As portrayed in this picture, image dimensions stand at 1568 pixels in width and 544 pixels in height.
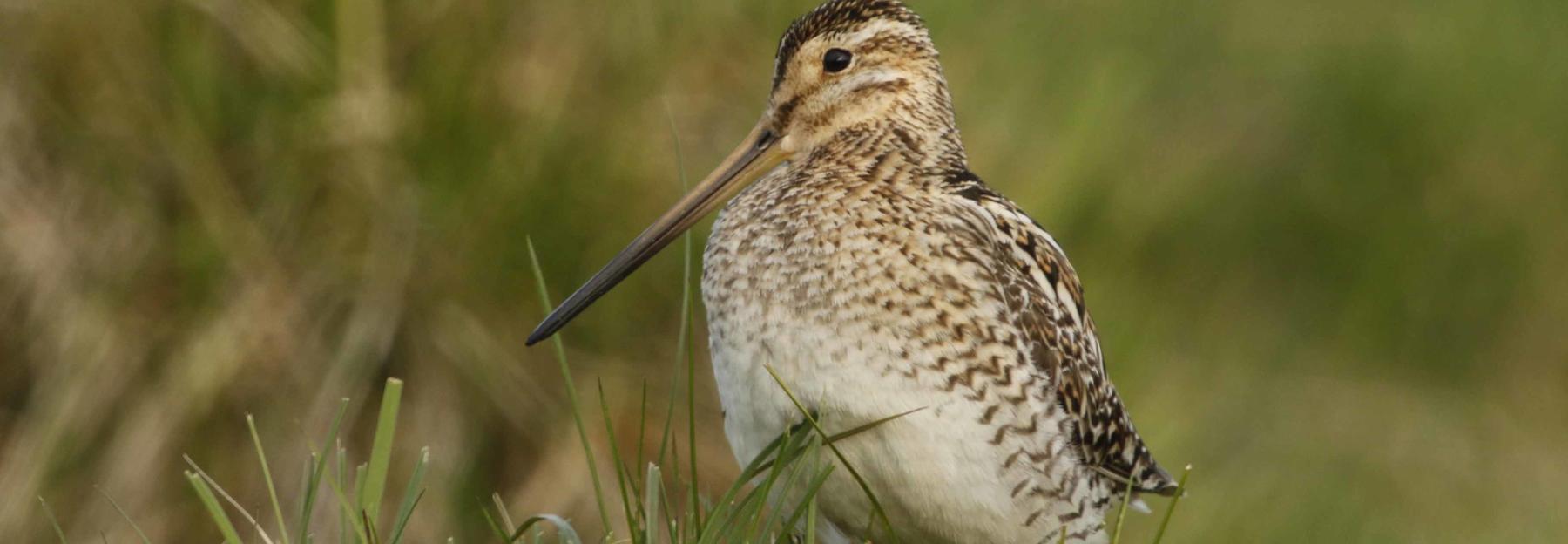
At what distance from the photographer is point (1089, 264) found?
6.25 metres

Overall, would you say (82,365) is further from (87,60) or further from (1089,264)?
(1089,264)

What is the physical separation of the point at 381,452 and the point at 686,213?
1122 millimetres

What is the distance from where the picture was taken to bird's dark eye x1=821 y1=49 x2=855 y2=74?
4473 mm

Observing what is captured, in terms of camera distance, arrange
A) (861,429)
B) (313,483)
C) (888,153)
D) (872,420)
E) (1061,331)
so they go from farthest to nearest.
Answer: (888,153) < (1061,331) < (872,420) < (861,429) < (313,483)

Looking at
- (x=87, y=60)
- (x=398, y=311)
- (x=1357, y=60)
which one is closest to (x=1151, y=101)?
(x=1357, y=60)

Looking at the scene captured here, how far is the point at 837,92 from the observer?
4.46 m

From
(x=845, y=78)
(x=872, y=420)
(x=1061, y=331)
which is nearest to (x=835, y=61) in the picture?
(x=845, y=78)

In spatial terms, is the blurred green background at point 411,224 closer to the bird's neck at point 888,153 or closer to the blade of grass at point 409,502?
the bird's neck at point 888,153

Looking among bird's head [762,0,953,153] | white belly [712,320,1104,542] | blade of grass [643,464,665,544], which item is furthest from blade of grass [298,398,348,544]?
bird's head [762,0,953,153]

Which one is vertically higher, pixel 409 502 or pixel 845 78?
pixel 845 78

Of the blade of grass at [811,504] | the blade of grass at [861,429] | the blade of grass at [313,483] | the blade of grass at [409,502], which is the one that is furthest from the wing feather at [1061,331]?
the blade of grass at [313,483]

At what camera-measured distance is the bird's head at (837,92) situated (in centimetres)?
445

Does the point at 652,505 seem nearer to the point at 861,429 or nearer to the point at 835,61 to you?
the point at 861,429

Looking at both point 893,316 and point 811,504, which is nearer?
point 811,504
